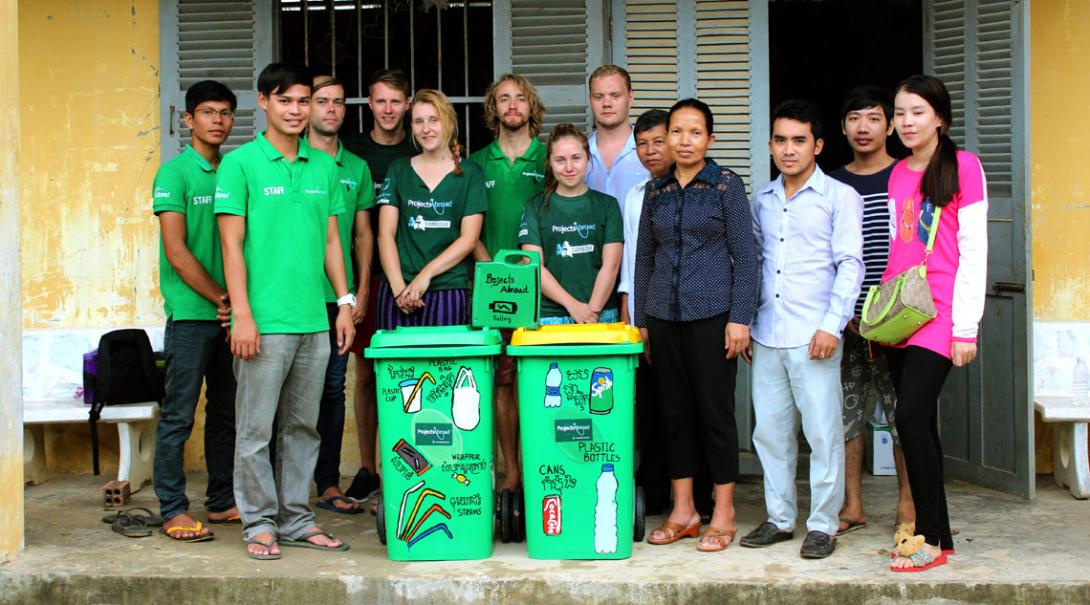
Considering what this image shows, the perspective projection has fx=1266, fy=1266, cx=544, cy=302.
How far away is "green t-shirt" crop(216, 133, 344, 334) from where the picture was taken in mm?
4867

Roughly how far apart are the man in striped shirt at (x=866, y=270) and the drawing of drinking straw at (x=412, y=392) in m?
1.77

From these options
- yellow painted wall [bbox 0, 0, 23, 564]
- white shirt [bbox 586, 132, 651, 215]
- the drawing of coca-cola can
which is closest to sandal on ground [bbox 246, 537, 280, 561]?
yellow painted wall [bbox 0, 0, 23, 564]

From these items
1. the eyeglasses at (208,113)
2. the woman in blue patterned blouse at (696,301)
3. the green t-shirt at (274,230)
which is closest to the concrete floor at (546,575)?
the woman in blue patterned blouse at (696,301)

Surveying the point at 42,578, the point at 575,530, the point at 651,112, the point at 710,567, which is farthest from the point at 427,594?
the point at 651,112

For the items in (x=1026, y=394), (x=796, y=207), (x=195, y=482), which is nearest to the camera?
(x=796, y=207)

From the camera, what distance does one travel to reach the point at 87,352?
6715 millimetres

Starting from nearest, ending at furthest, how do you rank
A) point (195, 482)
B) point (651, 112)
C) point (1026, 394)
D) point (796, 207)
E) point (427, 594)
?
point (427, 594), point (796, 207), point (651, 112), point (1026, 394), point (195, 482)

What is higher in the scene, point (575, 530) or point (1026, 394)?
point (1026, 394)

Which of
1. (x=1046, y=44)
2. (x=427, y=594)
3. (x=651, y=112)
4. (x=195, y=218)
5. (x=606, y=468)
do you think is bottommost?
(x=427, y=594)

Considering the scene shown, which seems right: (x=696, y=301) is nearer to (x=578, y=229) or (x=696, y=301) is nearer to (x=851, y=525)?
(x=578, y=229)

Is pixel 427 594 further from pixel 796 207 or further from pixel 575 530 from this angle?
pixel 796 207

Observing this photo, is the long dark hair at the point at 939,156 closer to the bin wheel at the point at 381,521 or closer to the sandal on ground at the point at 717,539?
the sandal on ground at the point at 717,539

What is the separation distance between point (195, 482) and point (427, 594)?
2.31 m

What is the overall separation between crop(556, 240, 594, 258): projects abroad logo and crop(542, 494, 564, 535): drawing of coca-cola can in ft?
3.67
